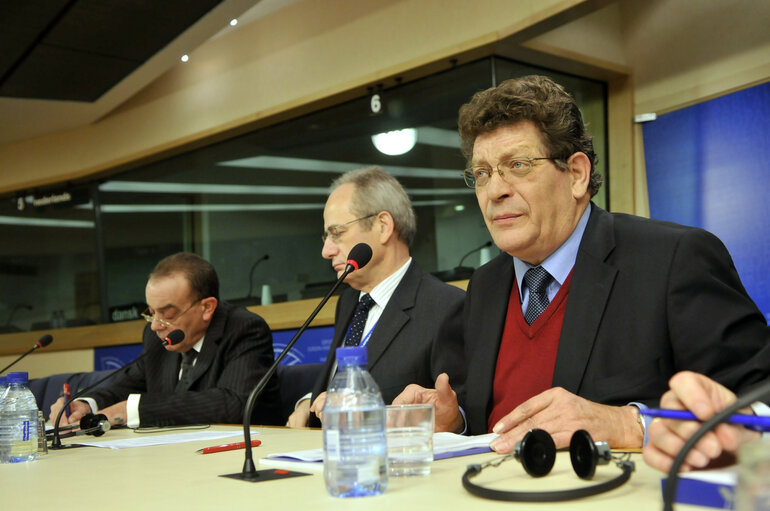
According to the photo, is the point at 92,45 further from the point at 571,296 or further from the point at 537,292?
the point at 571,296

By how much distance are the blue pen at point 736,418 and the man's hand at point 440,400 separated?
0.82 metres

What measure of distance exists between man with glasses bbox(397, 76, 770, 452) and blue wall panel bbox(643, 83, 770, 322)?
2372 mm

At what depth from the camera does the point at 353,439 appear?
102cm

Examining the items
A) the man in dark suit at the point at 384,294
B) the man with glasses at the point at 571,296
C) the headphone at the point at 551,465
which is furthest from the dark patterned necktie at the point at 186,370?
the headphone at the point at 551,465

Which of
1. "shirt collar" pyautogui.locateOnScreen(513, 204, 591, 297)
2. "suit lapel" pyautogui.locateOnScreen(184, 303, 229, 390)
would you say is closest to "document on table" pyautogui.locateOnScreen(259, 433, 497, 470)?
"shirt collar" pyautogui.locateOnScreen(513, 204, 591, 297)

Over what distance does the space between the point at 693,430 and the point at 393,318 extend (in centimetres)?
181

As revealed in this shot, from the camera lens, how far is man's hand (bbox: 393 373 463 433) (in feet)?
5.78

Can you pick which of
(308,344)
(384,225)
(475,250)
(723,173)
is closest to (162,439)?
(384,225)

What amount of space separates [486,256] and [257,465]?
123 inches

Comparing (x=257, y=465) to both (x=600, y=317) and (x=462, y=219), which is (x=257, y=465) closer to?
(x=600, y=317)

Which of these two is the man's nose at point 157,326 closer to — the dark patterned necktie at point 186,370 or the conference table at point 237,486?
the dark patterned necktie at point 186,370

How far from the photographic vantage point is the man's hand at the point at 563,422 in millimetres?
1359

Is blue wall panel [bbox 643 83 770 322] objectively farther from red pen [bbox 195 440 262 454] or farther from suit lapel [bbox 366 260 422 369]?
red pen [bbox 195 440 262 454]

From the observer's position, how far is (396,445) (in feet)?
3.98
